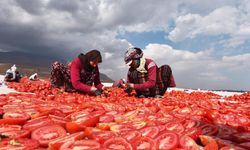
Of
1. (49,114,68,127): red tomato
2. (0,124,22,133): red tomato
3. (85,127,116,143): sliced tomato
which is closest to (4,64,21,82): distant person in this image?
(49,114,68,127): red tomato

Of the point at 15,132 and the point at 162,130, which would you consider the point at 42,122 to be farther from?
the point at 162,130

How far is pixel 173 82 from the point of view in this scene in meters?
10.4

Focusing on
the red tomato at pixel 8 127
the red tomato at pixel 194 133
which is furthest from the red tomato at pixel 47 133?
the red tomato at pixel 194 133

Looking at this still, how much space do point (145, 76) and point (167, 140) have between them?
6635mm

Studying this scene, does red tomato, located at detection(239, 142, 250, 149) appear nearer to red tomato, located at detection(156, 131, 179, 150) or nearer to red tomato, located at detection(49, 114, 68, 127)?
red tomato, located at detection(156, 131, 179, 150)

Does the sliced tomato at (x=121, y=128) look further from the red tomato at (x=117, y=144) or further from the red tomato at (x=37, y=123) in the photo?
the red tomato at (x=37, y=123)

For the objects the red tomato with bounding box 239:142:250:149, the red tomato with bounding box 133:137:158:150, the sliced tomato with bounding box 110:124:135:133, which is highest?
the sliced tomato with bounding box 110:124:135:133

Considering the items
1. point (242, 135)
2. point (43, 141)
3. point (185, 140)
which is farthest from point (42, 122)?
point (242, 135)

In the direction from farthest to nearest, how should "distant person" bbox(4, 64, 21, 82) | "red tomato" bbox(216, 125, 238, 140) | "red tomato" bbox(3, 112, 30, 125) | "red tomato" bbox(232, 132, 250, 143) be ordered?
"distant person" bbox(4, 64, 21, 82) < "red tomato" bbox(3, 112, 30, 125) < "red tomato" bbox(216, 125, 238, 140) < "red tomato" bbox(232, 132, 250, 143)

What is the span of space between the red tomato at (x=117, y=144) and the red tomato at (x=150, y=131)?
1.50 feet

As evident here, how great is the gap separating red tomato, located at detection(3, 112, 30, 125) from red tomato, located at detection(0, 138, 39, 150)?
2.77 ft

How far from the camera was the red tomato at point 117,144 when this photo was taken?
2.93 m

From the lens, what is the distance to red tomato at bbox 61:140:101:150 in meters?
2.90

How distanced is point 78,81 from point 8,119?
18.0ft
